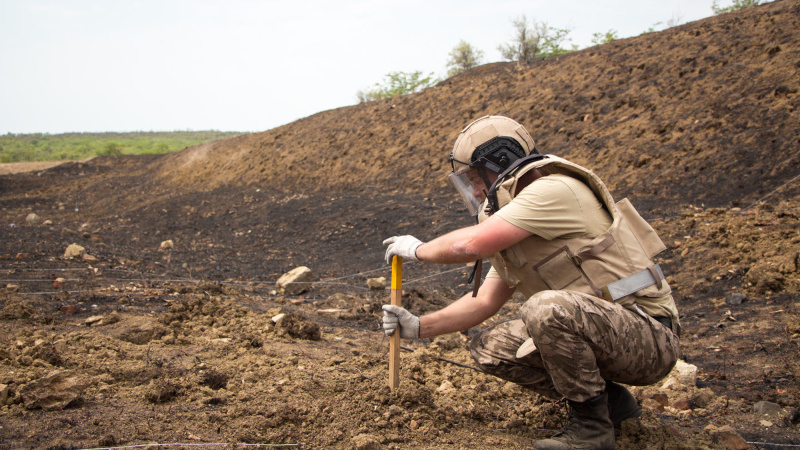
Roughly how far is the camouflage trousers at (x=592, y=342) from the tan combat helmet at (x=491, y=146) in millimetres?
709

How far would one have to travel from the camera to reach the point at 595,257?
8.39 ft

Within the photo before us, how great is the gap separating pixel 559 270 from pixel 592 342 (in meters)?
0.35

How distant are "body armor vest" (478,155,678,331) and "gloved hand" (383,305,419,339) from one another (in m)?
0.56

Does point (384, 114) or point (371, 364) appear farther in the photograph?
point (384, 114)

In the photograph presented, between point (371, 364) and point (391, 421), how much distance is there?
3.15ft

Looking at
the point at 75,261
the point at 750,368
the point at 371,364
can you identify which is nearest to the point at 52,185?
the point at 75,261

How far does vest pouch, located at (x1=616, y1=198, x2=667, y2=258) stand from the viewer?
8.94 ft

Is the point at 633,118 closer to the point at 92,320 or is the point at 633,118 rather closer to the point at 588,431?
the point at 588,431

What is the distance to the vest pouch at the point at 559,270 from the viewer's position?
259 cm

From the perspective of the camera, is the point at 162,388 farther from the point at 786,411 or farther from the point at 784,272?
the point at 784,272

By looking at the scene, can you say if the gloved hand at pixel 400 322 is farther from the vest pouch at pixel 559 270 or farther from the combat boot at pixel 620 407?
the combat boot at pixel 620 407

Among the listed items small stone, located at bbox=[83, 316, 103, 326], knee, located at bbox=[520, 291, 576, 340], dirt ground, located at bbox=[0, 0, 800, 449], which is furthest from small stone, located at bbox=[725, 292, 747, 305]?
small stone, located at bbox=[83, 316, 103, 326]

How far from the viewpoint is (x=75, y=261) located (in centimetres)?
686

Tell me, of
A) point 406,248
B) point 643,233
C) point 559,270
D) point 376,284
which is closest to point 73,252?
point 376,284
